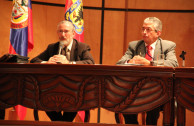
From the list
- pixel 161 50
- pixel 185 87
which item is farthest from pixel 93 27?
pixel 185 87

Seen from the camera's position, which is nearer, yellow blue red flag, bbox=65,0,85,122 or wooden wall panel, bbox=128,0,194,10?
yellow blue red flag, bbox=65,0,85,122

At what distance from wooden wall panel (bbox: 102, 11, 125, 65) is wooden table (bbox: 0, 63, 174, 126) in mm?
3060

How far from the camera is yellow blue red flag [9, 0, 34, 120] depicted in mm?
3668

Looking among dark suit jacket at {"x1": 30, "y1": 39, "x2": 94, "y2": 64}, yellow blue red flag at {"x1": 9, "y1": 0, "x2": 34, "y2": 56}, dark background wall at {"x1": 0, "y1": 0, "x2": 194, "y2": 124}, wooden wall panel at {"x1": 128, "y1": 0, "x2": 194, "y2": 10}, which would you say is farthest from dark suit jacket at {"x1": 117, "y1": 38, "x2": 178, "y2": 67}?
wooden wall panel at {"x1": 128, "y1": 0, "x2": 194, "y2": 10}

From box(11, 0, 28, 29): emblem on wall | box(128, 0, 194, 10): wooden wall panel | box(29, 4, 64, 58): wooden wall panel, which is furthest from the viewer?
box(128, 0, 194, 10): wooden wall panel

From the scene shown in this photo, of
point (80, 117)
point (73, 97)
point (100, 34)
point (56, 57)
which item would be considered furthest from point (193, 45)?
point (73, 97)

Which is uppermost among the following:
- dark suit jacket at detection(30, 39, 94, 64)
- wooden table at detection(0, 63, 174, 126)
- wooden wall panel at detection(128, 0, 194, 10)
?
wooden wall panel at detection(128, 0, 194, 10)

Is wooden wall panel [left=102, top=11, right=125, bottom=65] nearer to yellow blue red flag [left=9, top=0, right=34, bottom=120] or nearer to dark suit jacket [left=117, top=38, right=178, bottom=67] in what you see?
yellow blue red flag [left=9, top=0, right=34, bottom=120]

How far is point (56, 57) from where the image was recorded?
8.57ft

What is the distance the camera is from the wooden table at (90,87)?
191cm

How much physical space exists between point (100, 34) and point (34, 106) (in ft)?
10.5

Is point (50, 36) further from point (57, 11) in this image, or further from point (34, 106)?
point (34, 106)

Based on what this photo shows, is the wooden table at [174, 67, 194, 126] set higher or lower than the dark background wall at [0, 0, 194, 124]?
lower

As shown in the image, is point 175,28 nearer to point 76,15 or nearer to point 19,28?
point 76,15
